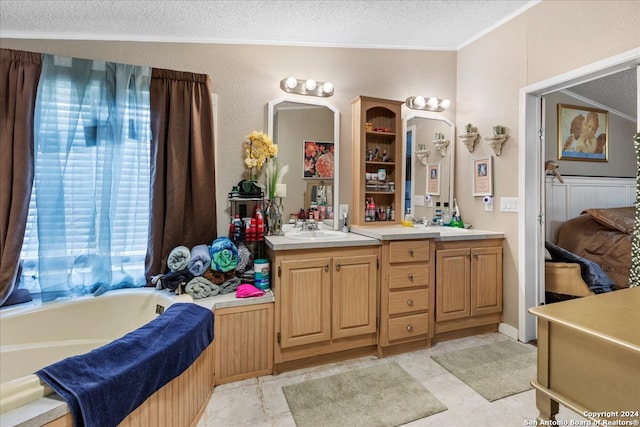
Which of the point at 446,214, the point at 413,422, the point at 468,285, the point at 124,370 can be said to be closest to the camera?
the point at 124,370

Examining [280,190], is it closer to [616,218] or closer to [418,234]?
[418,234]

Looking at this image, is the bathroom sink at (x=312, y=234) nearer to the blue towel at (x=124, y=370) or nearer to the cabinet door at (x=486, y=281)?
the blue towel at (x=124, y=370)

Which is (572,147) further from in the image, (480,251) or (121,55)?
(121,55)

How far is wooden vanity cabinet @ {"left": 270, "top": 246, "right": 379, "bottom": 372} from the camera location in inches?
82.2

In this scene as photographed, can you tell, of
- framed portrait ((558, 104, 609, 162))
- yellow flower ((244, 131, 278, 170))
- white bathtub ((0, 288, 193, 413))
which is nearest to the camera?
white bathtub ((0, 288, 193, 413))

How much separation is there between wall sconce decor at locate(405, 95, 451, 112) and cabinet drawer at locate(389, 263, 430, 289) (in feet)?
5.40

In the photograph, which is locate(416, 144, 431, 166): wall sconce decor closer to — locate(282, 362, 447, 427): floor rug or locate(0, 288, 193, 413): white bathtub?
locate(282, 362, 447, 427): floor rug

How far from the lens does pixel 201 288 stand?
2.04 m

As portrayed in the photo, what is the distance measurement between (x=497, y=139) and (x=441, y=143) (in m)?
0.58

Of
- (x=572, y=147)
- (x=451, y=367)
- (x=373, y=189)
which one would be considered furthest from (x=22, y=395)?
(x=572, y=147)

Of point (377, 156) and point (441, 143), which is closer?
point (377, 156)

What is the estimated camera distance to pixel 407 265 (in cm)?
236

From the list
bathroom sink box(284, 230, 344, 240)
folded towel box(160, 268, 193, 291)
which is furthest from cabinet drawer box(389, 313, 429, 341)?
folded towel box(160, 268, 193, 291)

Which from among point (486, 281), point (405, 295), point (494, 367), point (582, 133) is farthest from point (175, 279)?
point (582, 133)
